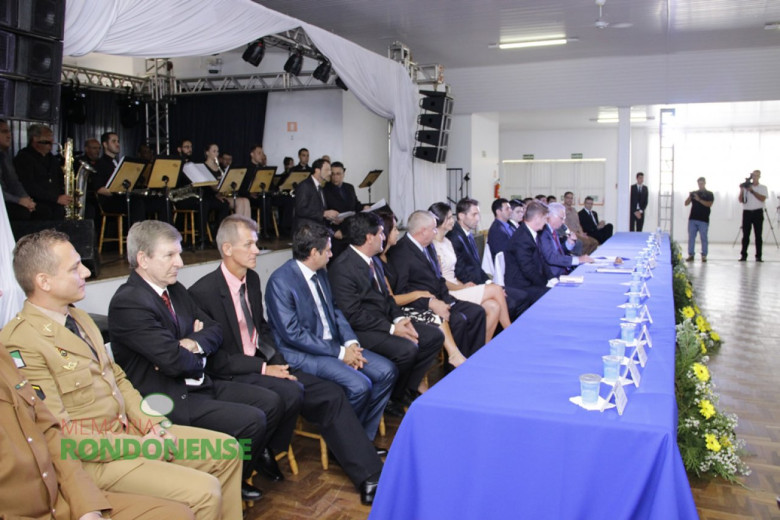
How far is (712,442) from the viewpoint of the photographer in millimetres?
3021

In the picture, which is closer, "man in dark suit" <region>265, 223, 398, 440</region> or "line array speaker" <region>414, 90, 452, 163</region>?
"man in dark suit" <region>265, 223, 398, 440</region>

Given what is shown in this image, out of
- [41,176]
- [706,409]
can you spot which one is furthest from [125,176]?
[706,409]

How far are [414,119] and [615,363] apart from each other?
7511mm

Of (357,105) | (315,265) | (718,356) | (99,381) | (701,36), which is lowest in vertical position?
A: (718,356)

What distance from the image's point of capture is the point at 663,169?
16.8 meters

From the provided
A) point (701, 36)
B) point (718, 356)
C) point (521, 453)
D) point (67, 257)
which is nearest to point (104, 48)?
point (67, 257)

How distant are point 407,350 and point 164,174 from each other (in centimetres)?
413

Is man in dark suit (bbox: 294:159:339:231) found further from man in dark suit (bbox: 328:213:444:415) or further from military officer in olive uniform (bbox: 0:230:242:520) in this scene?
military officer in olive uniform (bbox: 0:230:242:520)

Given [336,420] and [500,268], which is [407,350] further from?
[500,268]

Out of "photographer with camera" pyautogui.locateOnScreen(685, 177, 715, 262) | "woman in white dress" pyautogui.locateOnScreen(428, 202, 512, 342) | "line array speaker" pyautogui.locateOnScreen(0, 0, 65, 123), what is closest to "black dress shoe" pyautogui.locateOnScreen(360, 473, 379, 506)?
"woman in white dress" pyautogui.locateOnScreen(428, 202, 512, 342)

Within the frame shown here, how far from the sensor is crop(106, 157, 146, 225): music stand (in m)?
6.37

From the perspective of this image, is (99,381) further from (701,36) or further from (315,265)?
(701,36)

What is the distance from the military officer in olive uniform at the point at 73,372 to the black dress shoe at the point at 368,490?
787mm

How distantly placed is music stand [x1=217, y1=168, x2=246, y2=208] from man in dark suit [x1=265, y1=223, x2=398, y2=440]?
4946 mm
